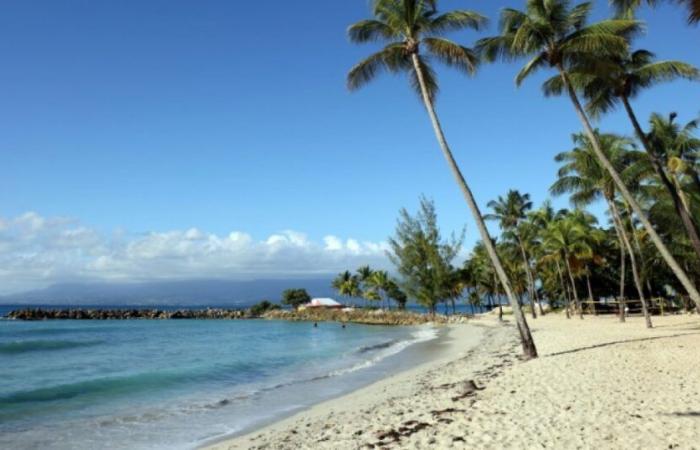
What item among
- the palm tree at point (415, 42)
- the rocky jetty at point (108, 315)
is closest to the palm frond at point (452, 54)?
the palm tree at point (415, 42)

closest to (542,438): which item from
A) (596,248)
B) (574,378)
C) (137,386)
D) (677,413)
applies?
(677,413)

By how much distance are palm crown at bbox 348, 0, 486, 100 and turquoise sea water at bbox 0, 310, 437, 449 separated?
38.6 feet

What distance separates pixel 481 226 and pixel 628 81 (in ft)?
30.8

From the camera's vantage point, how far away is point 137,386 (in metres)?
18.1

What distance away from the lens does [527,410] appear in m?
8.75

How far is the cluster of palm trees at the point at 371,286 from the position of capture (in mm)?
95500

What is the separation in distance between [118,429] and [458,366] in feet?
36.4

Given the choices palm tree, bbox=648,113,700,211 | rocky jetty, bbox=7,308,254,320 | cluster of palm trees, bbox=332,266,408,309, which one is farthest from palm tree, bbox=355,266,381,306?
palm tree, bbox=648,113,700,211

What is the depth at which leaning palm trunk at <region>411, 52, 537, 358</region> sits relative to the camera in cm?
1500

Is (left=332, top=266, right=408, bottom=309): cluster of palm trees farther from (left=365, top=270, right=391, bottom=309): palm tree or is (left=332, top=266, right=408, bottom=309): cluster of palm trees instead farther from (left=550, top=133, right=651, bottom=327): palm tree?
(left=550, top=133, right=651, bottom=327): palm tree

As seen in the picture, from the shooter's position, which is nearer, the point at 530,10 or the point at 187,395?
the point at 187,395

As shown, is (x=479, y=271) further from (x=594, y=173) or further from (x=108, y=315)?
(x=108, y=315)

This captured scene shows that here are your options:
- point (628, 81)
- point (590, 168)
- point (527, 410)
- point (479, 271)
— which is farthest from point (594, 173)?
point (479, 271)

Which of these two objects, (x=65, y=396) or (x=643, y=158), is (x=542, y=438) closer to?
(x=65, y=396)
